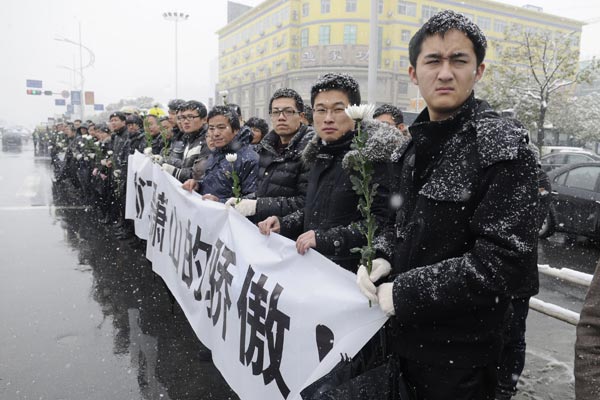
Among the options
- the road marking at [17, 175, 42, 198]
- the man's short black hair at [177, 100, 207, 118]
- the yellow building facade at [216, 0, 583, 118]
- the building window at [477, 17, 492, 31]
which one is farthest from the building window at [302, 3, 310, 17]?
the man's short black hair at [177, 100, 207, 118]

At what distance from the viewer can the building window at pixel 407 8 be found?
147 ft

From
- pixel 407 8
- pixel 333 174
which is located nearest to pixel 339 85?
pixel 333 174

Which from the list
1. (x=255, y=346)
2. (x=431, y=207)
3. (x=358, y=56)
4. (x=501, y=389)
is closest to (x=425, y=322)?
(x=431, y=207)

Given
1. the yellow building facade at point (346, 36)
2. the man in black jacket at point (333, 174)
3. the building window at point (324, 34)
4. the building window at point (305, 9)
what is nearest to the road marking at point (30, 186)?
the man in black jacket at point (333, 174)

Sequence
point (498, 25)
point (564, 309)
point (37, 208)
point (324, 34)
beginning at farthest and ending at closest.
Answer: point (498, 25), point (324, 34), point (37, 208), point (564, 309)

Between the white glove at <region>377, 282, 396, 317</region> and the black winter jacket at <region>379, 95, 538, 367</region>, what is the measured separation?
34 mm

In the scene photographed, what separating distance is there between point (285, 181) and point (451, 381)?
201 cm

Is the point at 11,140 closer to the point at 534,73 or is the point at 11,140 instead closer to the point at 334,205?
the point at 534,73

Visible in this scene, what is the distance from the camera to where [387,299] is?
5.40 ft

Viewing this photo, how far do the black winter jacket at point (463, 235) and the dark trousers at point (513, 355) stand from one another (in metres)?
1.47

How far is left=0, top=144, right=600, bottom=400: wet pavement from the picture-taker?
3.30 m

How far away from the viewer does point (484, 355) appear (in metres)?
1.64

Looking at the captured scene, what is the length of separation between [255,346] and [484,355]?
1.23m

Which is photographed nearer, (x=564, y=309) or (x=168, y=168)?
(x=564, y=309)
